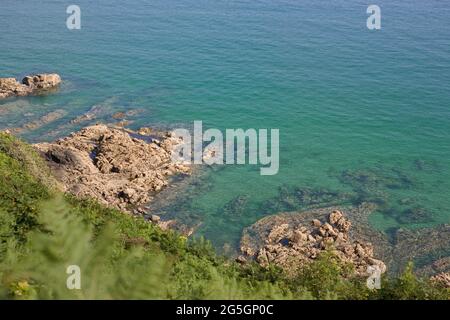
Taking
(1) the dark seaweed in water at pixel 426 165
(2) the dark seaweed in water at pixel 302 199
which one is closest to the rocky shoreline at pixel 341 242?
(2) the dark seaweed in water at pixel 302 199

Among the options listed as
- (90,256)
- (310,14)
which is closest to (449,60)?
(310,14)

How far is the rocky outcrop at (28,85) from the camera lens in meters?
43.3

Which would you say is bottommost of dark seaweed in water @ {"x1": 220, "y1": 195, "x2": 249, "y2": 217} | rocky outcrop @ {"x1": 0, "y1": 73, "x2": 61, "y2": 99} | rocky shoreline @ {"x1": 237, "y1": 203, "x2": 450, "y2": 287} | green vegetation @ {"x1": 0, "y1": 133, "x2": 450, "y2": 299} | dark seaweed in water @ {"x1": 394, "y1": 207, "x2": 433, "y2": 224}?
rocky shoreline @ {"x1": 237, "y1": 203, "x2": 450, "y2": 287}

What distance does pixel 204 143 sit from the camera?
1433 inches

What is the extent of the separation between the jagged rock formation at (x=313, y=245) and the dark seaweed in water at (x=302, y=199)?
6.06ft

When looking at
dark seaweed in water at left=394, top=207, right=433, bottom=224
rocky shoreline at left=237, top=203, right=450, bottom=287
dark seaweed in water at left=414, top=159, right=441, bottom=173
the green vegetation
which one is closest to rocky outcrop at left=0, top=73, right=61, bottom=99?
the green vegetation

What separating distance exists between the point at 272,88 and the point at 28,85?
70.7ft

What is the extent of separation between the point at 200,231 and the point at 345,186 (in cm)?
1036

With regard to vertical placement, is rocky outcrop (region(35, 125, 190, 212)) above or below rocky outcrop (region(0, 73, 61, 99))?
below

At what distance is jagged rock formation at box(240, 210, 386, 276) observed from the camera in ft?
80.5

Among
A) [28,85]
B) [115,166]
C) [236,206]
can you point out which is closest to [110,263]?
[236,206]

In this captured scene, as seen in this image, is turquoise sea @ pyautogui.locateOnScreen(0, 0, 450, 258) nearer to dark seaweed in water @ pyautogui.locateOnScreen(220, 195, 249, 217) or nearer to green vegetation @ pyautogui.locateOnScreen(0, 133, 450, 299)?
dark seaweed in water @ pyautogui.locateOnScreen(220, 195, 249, 217)

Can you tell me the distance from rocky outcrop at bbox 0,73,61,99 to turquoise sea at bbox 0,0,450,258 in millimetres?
1384

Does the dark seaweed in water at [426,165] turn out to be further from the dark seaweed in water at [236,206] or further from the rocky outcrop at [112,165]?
the rocky outcrop at [112,165]
